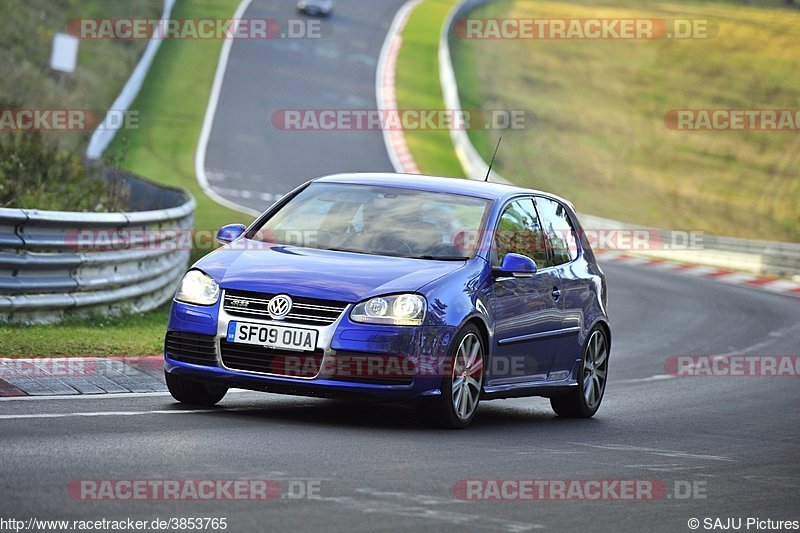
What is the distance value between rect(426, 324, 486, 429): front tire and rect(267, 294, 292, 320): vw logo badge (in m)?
1.08

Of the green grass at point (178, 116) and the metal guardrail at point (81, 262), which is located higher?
the green grass at point (178, 116)

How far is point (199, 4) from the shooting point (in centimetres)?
6022

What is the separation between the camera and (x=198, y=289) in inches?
388

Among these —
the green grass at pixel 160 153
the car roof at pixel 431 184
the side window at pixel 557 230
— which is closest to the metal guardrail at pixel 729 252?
the green grass at pixel 160 153

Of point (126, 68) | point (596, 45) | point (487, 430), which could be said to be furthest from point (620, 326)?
point (596, 45)
